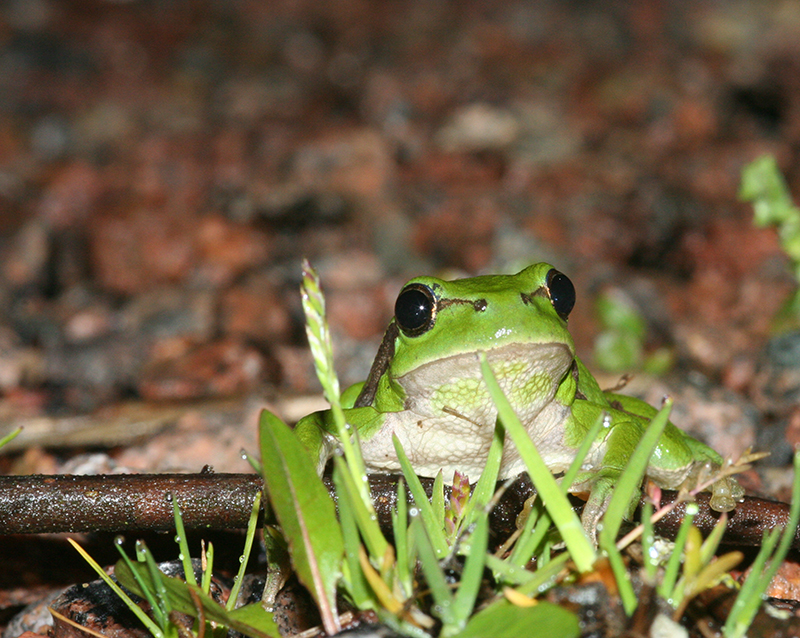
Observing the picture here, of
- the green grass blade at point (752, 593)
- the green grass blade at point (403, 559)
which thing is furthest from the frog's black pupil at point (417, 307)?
the green grass blade at point (752, 593)

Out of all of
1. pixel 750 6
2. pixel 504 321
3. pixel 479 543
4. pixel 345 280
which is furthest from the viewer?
pixel 750 6

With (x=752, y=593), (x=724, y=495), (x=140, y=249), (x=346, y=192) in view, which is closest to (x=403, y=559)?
(x=752, y=593)

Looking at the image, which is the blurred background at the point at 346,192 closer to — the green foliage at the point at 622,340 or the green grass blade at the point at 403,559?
the green foliage at the point at 622,340

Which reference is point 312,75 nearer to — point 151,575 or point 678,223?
point 678,223

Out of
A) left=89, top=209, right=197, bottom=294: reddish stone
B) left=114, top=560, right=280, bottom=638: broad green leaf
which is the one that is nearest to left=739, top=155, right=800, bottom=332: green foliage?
left=114, top=560, right=280, bottom=638: broad green leaf

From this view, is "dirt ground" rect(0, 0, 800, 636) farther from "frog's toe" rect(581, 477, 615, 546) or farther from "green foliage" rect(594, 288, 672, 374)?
"frog's toe" rect(581, 477, 615, 546)

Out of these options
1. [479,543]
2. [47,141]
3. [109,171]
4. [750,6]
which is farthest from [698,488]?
[750,6]

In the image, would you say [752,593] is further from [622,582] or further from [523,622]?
[523,622]
